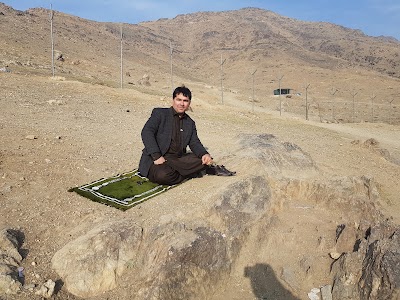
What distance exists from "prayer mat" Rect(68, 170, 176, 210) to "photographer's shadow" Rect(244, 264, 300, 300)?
1976 millimetres

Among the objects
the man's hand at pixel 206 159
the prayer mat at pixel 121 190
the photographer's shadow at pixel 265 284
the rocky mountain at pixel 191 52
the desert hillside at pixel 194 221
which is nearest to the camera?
the desert hillside at pixel 194 221

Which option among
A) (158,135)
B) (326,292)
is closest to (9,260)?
(158,135)

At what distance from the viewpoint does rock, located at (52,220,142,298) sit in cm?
448

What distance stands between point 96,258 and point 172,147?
2.58m

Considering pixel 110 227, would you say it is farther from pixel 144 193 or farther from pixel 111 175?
pixel 111 175

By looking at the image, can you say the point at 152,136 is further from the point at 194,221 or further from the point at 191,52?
the point at 191,52

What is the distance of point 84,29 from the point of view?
77.9m

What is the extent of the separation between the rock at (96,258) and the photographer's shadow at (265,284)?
1.79 meters

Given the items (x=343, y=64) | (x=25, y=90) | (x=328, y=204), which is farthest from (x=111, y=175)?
(x=343, y=64)

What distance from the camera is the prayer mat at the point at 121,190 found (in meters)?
5.70

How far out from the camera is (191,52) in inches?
4008

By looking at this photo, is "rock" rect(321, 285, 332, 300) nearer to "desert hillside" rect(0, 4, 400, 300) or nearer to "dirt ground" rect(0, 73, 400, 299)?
"desert hillside" rect(0, 4, 400, 300)

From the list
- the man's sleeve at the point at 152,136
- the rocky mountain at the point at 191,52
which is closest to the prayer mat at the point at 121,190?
the man's sleeve at the point at 152,136

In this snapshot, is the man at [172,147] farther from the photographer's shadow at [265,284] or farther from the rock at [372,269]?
the rock at [372,269]
